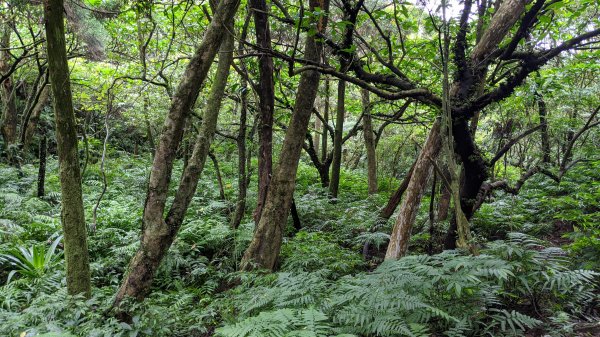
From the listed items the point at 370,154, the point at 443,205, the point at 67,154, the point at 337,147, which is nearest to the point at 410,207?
the point at 443,205

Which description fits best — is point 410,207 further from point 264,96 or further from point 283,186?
point 264,96

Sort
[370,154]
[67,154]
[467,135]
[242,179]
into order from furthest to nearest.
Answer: [370,154], [242,179], [467,135], [67,154]

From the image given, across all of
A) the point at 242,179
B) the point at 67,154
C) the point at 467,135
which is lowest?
the point at 242,179

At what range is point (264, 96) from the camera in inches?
237

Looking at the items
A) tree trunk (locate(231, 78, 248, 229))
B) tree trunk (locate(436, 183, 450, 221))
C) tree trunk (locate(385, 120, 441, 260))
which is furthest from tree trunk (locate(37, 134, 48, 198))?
tree trunk (locate(436, 183, 450, 221))

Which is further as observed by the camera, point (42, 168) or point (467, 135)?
point (42, 168)

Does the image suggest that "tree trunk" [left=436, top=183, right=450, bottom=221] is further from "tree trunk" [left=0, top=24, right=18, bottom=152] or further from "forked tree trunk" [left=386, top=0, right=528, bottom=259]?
"tree trunk" [left=0, top=24, right=18, bottom=152]

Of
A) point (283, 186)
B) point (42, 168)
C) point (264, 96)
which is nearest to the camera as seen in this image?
point (283, 186)

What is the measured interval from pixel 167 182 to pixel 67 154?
0.95 meters

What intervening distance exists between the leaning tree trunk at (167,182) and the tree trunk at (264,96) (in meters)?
1.73

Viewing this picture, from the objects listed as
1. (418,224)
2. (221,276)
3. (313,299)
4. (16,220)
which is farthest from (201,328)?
(16,220)

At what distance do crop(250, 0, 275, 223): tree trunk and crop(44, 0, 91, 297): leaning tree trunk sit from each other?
2790mm

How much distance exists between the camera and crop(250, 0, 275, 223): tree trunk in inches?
227

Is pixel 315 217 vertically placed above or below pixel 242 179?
below
